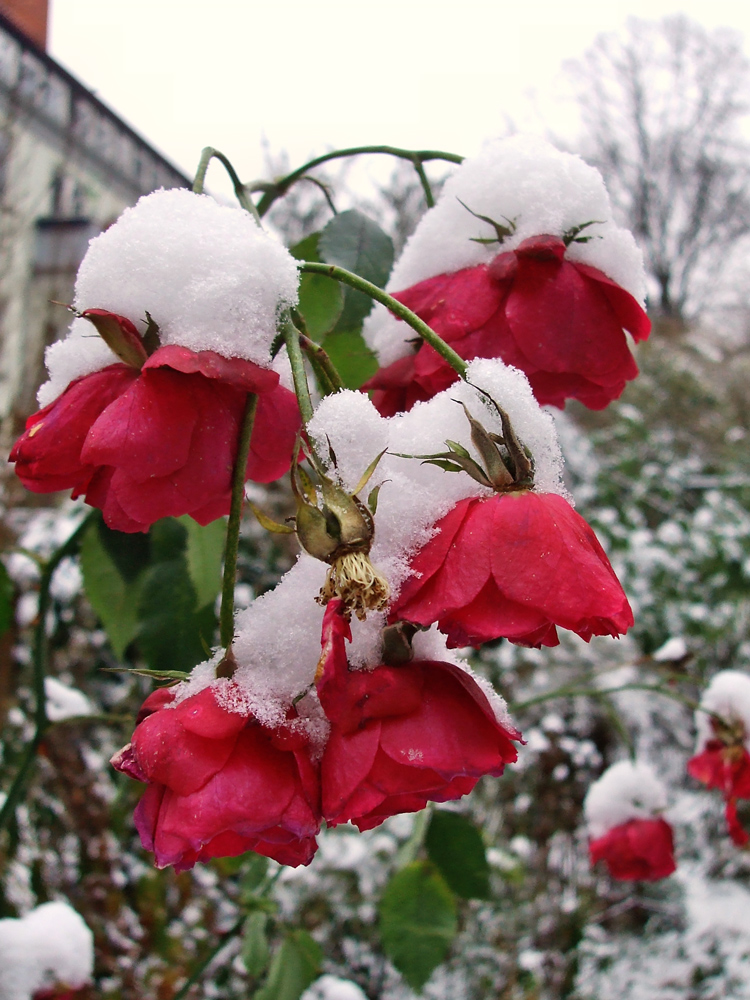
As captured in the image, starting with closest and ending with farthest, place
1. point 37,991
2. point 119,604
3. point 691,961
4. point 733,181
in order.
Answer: point 119,604 → point 37,991 → point 691,961 → point 733,181

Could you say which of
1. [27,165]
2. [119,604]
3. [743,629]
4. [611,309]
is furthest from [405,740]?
[27,165]

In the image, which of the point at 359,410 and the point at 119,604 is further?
the point at 119,604

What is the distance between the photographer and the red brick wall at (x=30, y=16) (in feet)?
10.4

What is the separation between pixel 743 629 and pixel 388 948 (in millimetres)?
2692

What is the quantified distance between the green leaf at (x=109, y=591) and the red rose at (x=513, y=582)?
0.41m

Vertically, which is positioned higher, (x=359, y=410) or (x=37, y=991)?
(x=359, y=410)

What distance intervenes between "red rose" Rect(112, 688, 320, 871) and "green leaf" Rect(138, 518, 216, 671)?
280 millimetres

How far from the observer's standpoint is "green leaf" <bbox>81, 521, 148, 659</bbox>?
0.70 metres

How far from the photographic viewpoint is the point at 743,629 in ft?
10.4

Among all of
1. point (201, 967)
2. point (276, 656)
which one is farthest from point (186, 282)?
point (201, 967)

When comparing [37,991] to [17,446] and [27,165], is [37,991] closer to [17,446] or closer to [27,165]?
[17,446]

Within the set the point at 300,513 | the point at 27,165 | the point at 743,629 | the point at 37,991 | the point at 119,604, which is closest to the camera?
the point at 300,513

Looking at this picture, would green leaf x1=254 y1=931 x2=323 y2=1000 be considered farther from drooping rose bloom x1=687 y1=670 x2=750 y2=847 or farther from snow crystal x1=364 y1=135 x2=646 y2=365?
snow crystal x1=364 y1=135 x2=646 y2=365

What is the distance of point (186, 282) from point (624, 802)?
1.10m
